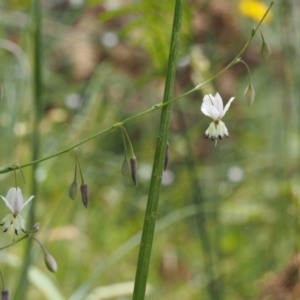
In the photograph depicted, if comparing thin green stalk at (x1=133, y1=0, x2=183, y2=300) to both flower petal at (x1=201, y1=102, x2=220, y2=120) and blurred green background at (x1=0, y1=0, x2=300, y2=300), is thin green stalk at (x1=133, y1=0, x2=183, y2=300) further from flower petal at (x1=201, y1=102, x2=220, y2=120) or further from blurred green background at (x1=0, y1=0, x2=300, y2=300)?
blurred green background at (x1=0, y1=0, x2=300, y2=300)

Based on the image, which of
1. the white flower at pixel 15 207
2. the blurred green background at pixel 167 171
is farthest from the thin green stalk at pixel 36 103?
the white flower at pixel 15 207

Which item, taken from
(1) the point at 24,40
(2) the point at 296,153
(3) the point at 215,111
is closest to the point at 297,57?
(2) the point at 296,153

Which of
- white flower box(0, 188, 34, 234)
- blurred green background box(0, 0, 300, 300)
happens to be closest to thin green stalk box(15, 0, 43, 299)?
blurred green background box(0, 0, 300, 300)

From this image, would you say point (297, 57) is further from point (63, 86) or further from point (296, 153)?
point (63, 86)

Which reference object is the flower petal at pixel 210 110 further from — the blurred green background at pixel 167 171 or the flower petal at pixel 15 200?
the blurred green background at pixel 167 171

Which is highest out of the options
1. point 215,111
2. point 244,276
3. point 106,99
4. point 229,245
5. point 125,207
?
point 106,99
